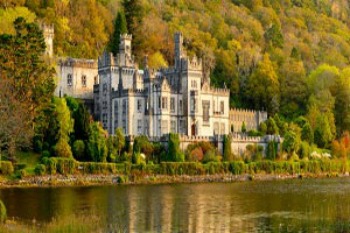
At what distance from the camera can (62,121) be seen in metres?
84.4

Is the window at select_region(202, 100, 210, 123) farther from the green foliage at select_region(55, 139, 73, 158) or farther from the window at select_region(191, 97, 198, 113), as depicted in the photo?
the green foliage at select_region(55, 139, 73, 158)

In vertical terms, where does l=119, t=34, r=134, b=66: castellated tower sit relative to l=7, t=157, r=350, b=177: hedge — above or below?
above

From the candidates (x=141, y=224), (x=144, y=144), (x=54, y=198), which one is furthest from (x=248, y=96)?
(x=141, y=224)

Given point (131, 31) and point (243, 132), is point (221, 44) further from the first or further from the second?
point (243, 132)

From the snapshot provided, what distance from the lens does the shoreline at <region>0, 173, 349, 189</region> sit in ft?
245

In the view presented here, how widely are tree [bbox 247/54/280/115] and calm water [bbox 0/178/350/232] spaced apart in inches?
2024

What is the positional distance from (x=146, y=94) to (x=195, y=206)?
4559cm

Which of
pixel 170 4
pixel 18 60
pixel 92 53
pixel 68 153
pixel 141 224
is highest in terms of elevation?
pixel 170 4

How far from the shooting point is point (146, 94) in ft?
332

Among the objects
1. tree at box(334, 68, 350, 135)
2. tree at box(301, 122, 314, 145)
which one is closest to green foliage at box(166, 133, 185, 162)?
tree at box(301, 122, 314, 145)

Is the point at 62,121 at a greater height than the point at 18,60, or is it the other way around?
the point at 18,60

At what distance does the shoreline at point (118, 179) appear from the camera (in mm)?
74688

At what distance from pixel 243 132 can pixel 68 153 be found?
3425cm

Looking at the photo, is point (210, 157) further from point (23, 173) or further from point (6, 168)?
point (6, 168)
